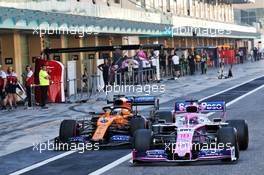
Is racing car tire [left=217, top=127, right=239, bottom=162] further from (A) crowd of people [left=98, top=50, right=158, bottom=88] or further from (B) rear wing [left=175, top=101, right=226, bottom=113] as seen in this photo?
(A) crowd of people [left=98, top=50, right=158, bottom=88]

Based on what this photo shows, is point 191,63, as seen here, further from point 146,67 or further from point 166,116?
point 166,116

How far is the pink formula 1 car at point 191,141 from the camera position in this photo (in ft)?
35.4

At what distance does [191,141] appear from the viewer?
10.9 m

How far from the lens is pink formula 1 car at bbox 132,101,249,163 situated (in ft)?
35.4

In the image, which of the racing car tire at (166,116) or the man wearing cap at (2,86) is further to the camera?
the man wearing cap at (2,86)

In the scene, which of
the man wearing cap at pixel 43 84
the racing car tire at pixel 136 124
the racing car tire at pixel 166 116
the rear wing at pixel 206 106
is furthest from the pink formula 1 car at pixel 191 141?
the man wearing cap at pixel 43 84

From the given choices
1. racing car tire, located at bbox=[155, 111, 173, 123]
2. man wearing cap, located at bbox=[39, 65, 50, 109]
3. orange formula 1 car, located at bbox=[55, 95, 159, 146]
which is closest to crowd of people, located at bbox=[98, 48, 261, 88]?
man wearing cap, located at bbox=[39, 65, 50, 109]

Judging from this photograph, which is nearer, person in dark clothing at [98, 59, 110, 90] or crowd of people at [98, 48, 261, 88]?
person in dark clothing at [98, 59, 110, 90]

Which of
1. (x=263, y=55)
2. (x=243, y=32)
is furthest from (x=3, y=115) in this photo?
(x=263, y=55)

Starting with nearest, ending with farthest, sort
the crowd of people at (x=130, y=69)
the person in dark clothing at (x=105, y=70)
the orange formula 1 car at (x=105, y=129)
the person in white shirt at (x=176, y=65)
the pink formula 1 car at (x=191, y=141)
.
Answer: the pink formula 1 car at (x=191, y=141) → the orange formula 1 car at (x=105, y=129) → the person in dark clothing at (x=105, y=70) → the crowd of people at (x=130, y=69) → the person in white shirt at (x=176, y=65)

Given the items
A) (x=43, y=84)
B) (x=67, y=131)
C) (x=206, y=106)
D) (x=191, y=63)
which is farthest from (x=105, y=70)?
(x=206, y=106)

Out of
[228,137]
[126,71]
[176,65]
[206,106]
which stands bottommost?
[228,137]

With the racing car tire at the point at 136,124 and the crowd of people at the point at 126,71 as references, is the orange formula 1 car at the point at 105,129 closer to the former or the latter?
the racing car tire at the point at 136,124

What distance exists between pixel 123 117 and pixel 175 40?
155 ft
